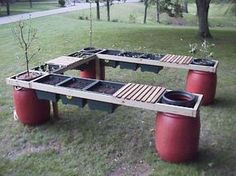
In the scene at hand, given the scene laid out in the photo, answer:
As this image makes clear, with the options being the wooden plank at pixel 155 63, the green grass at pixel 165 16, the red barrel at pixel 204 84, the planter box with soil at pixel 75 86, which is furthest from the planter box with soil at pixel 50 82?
the green grass at pixel 165 16

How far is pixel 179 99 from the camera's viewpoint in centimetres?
384

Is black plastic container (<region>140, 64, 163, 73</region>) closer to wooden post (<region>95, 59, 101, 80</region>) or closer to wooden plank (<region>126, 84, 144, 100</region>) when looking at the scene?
wooden post (<region>95, 59, 101, 80</region>)

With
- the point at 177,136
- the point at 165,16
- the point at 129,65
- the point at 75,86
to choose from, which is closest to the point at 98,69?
the point at 129,65

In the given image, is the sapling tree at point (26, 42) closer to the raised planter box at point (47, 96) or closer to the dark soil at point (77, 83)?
the raised planter box at point (47, 96)

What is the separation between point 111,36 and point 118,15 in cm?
1461

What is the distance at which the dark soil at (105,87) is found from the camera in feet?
13.5

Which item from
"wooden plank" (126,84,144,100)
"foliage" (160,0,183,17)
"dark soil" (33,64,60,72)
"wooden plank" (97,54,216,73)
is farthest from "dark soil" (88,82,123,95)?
"foliage" (160,0,183,17)

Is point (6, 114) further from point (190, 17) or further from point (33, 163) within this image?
point (190, 17)

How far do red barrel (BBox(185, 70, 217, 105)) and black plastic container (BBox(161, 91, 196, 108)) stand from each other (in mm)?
1458

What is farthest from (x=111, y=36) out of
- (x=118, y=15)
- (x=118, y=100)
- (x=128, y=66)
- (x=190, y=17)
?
(x=190, y=17)

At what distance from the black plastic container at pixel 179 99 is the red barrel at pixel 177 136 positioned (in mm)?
139

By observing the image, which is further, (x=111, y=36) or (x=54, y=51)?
(x=111, y=36)

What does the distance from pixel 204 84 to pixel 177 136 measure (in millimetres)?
1935

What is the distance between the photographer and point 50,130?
443 centimetres
